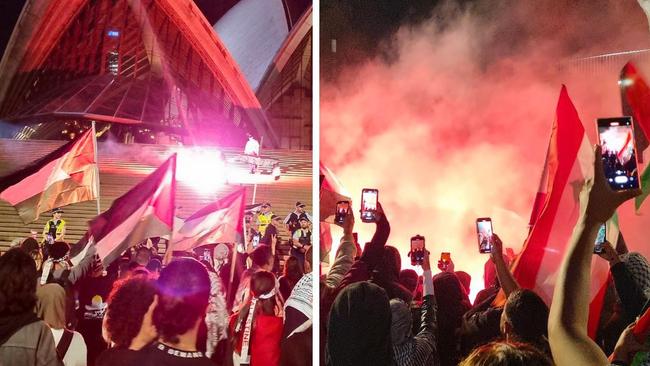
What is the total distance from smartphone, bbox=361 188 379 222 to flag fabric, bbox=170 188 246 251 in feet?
2.26

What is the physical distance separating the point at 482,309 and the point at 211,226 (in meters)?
1.50

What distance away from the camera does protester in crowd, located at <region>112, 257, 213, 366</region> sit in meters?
2.24

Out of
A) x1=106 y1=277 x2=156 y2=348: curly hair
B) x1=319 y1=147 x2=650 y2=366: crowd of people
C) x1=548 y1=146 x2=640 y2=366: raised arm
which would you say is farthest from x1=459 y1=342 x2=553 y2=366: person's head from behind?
x1=106 y1=277 x2=156 y2=348: curly hair

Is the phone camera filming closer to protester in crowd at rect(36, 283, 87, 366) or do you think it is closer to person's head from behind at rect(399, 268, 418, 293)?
person's head from behind at rect(399, 268, 418, 293)

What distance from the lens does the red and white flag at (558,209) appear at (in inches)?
122

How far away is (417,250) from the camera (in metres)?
3.21

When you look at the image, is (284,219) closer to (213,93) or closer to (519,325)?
(213,93)

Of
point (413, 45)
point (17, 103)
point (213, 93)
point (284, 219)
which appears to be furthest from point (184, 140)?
point (413, 45)

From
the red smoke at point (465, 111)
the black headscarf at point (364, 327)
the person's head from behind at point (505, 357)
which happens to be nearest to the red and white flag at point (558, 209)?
the red smoke at point (465, 111)

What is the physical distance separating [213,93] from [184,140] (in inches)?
13.2

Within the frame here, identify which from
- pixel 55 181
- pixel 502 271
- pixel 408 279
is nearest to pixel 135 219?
pixel 55 181

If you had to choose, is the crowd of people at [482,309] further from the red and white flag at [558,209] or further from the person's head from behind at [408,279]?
the red and white flag at [558,209]

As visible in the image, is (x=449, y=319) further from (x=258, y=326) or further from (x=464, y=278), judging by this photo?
(x=258, y=326)

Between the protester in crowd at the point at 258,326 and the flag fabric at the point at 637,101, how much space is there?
2240 mm
